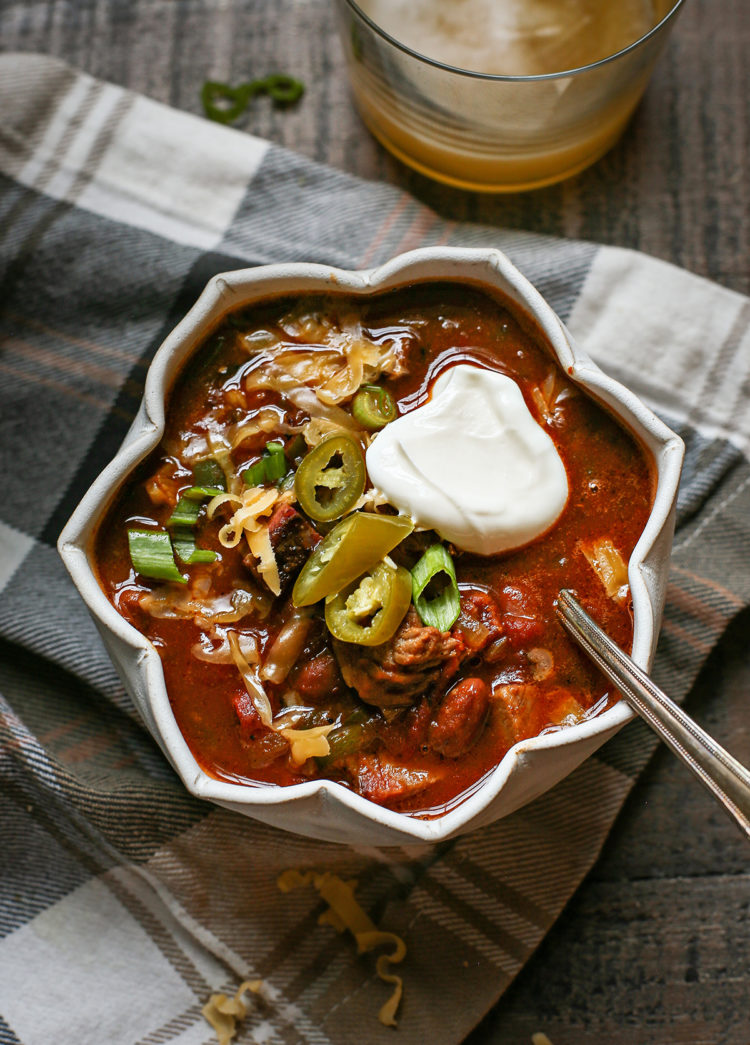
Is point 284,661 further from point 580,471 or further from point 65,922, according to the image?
point 65,922

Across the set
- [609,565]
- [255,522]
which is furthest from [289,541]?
[609,565]

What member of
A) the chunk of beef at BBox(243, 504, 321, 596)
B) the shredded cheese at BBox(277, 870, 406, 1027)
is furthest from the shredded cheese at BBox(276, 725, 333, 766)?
the shredded cheese at BBox(277, 870, 406, 1027)

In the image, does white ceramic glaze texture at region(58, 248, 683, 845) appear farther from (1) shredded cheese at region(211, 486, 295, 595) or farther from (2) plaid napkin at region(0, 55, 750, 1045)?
(2) plaid napkin at region(0, 55, 750, 1045)

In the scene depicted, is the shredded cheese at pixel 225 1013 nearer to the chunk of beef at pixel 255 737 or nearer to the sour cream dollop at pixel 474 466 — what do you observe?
the chunk of beef at pixel 255 737

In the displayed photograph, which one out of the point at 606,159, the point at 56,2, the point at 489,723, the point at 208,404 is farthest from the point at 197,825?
the point at 56,2

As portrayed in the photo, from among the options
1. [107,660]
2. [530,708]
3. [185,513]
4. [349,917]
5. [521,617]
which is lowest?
[349,917]

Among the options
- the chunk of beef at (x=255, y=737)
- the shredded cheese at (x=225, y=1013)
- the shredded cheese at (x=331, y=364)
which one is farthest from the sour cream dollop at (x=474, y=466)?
the shredded cheese at (x=225, y=1013)

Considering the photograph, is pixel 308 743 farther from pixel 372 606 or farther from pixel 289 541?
pixel 289 541

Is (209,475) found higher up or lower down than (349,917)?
higher up
